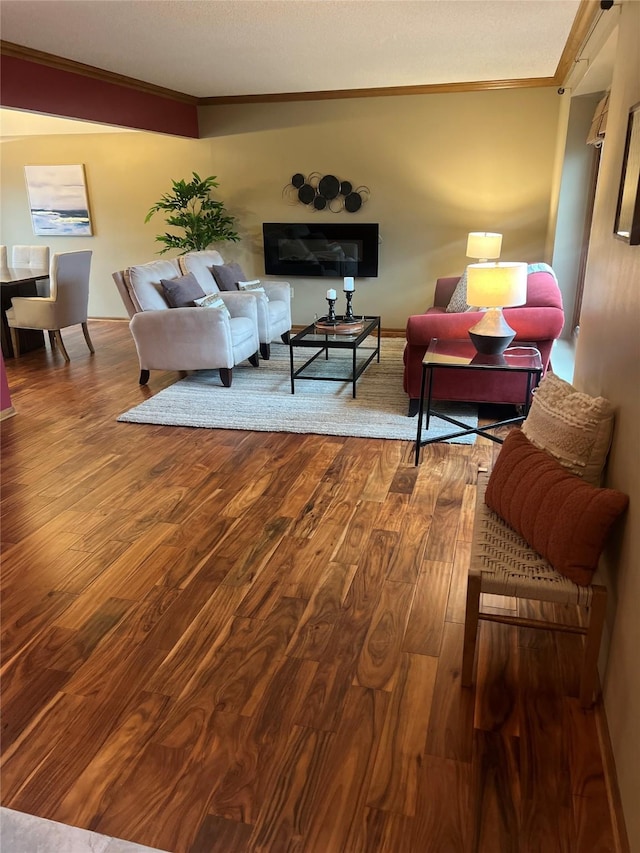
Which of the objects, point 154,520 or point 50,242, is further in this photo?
point 50,242

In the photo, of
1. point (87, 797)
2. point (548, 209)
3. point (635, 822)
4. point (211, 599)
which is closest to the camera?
→ point (635, 822)

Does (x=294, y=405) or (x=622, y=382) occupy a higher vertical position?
(x=622, y=382)

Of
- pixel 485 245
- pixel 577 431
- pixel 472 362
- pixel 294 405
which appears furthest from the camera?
pixel 485 245

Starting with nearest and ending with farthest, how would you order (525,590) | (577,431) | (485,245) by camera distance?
1. (525,590)
2. (577,431)
3. (485,245)

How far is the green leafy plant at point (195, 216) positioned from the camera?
22.3ft

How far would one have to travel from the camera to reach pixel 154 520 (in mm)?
3000

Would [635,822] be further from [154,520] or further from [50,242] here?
[50,242]

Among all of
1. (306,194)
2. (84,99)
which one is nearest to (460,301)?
(306,194)

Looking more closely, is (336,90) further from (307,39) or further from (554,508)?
(554,508)

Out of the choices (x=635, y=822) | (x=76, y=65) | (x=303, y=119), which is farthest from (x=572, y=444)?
(x=303, y=119)

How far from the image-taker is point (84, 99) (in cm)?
510

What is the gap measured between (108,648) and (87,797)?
575 mm

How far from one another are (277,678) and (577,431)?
1.25 metres

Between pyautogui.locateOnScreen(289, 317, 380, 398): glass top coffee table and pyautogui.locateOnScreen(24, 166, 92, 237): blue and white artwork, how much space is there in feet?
12.9
